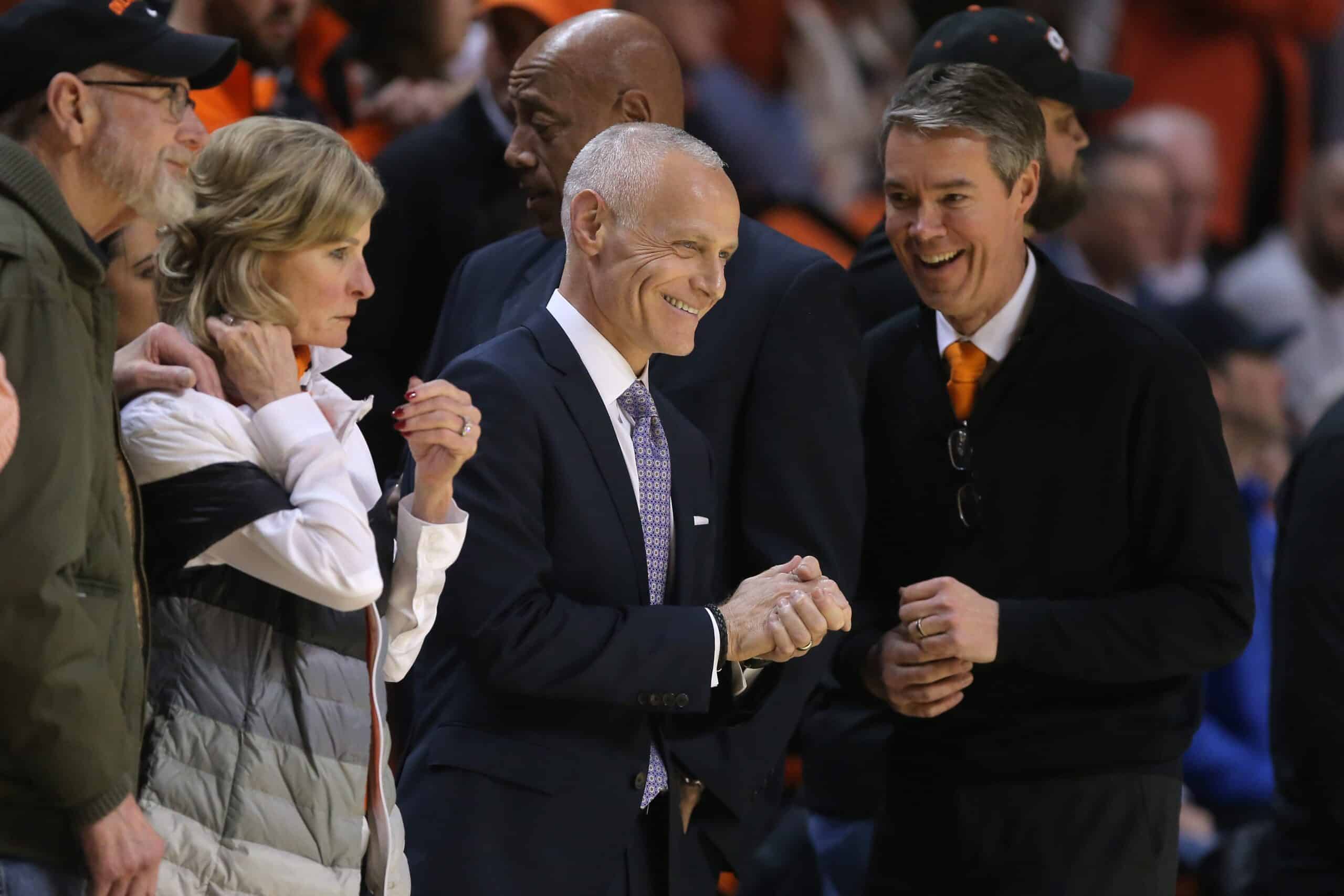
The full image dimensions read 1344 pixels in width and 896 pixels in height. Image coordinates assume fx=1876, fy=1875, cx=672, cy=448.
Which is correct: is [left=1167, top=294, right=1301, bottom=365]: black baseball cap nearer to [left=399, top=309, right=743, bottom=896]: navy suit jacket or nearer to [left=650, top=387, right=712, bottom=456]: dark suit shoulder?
[left=650, top=387, right=712, bottom=456]: dark suit shoulder

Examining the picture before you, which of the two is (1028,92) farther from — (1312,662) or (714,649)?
(714,649)

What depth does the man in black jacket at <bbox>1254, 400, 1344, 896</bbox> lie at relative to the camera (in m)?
3.86

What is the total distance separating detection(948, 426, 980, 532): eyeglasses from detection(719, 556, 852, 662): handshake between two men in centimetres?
56

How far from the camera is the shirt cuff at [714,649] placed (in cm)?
279

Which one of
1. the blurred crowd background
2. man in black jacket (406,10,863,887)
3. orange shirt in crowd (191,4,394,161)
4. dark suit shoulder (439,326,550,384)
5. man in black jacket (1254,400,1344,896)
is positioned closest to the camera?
dark suit shoulder (439,326,550,384)

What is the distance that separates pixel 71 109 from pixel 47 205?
1.20 feet

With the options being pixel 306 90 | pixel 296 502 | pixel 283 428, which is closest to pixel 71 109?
pixel 283 428

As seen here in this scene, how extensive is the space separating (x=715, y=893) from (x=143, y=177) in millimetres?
1434

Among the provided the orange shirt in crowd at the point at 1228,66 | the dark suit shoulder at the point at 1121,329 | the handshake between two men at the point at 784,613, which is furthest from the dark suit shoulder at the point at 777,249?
the orange shirt in crowd at the point at 1228,66

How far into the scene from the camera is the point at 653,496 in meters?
2.91

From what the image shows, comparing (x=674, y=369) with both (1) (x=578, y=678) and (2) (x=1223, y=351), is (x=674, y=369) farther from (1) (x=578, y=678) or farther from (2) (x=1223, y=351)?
(2) (x=1223, y=351)

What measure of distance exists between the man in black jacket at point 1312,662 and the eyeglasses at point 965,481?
3.05 ft

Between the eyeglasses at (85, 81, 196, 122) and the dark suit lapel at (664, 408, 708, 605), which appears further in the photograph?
the dark suit lapel at (664, 408, 708, 605)

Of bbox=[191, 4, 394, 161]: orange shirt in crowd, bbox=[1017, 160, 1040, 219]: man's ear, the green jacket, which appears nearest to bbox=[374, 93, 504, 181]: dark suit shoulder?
bbox=[191, 4, 394, 161]: orange shirt in crowd
